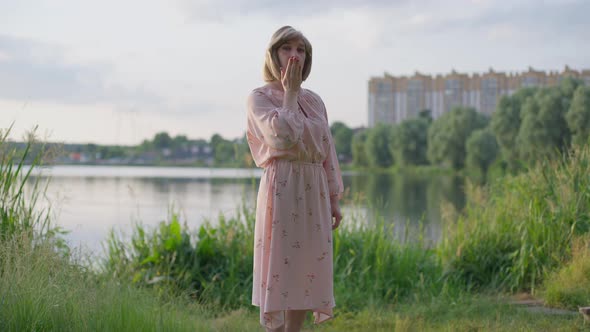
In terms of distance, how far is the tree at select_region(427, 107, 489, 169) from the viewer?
3938 cm

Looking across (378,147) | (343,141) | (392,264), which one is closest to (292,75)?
(392,264)

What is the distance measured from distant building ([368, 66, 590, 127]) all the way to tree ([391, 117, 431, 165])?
114 feet

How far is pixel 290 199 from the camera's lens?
226 cm

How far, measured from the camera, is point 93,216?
12031 mm

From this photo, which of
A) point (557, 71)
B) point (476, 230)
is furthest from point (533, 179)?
point (557, 71)

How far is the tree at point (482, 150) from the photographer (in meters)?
35.2

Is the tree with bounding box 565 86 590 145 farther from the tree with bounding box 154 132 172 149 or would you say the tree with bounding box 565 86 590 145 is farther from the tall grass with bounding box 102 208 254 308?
the tree with bounding box 154 132 172 149

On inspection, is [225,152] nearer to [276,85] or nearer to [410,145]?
[276,85]

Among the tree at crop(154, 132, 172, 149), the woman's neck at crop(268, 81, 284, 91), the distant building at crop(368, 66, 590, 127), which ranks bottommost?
the woman's neck at crop(268, 81, 284, 91)

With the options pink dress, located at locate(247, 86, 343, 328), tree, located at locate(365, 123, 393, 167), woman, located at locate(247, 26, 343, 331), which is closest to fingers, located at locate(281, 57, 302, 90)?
woman, located at locate(247, 26, 343, 331)

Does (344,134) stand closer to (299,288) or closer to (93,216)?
(93,216)

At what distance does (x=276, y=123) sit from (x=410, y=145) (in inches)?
1862

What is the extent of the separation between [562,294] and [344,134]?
7101 cm

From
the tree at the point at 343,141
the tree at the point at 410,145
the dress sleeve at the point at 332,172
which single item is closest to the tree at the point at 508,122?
the tree at the point at 410,145
